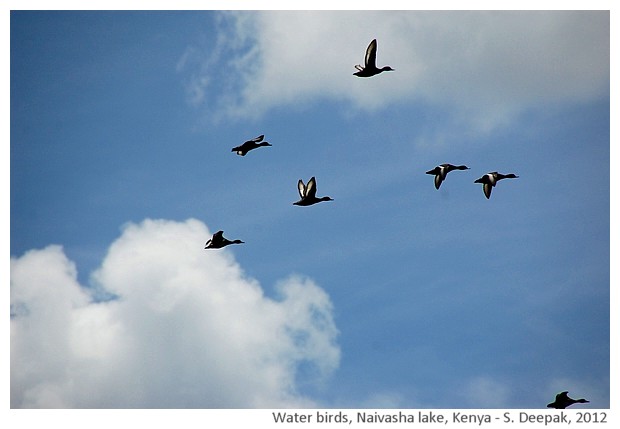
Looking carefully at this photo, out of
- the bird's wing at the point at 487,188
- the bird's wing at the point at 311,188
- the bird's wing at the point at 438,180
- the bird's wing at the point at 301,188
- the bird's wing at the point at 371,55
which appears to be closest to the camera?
the bird's wing at the point at 371,55

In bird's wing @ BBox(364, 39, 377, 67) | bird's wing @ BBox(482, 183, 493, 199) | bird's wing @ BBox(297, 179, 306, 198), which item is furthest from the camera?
bird's wing @ BBox(482, 183, 493, 199)

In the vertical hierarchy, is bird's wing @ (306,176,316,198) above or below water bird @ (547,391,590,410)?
above

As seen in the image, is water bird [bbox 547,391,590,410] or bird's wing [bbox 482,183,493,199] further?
bird's wing [bbox 482,183,493,199]

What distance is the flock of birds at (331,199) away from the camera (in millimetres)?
49500

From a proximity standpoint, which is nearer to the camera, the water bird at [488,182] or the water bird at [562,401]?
the water bird at [562,401]

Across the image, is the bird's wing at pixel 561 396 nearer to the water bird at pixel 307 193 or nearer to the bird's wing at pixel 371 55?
the water bird at pixel 307 193

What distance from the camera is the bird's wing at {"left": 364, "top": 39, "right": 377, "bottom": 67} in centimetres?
4922

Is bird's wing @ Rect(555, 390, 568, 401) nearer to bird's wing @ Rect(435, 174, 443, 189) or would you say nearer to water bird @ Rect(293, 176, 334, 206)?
bird's wing @ Rect(435, 174, 443, 189)

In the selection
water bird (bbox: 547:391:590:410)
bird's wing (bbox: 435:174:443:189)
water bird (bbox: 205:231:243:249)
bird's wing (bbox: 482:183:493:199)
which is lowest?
water bird (bbox: 547:391:590:410)

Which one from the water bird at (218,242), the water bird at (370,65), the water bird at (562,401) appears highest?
the water bird at (370,65)

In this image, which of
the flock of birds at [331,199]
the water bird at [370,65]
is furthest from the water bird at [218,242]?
the water bird at [370,65]

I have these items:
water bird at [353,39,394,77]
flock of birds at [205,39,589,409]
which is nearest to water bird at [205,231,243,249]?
flock of birds at [205,39,589,409]
